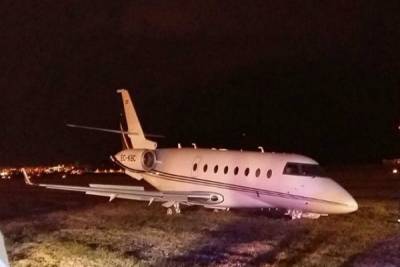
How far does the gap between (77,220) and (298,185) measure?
7.53 metres

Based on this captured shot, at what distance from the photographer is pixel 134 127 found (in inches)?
1292

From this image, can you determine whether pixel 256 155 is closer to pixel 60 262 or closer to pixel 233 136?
pixel 60 262

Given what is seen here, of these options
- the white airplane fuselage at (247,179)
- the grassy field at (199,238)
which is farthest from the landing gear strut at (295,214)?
the grassy field at (199,238)

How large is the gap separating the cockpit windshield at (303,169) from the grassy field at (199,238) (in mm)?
1532

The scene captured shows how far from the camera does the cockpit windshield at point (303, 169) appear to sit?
2086cm

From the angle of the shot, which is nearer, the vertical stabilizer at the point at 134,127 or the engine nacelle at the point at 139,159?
the engine nacelle at the point at 139,159

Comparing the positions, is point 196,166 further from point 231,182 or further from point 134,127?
point 134,127

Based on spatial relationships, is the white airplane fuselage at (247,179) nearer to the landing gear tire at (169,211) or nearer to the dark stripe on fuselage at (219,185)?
the dark stripe on fuselage at (219,185)

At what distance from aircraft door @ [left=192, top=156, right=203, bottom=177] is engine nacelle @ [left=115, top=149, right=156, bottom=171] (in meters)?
3.16

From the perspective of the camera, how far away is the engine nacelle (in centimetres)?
2952

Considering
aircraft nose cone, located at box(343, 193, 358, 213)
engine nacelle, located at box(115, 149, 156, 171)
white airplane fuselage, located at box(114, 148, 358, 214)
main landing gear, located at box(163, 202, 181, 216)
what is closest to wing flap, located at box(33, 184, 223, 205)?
white airplane fuselage, located at box(114, 148, 358, 214)

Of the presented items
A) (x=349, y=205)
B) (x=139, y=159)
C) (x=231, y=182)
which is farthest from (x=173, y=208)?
(x=349, y=205)

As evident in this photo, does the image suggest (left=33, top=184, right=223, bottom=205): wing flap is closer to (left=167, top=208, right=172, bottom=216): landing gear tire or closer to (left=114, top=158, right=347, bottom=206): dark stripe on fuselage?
(left=167, top=208, right=172, bottom=216): landing gear tire

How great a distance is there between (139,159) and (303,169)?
10.7m
